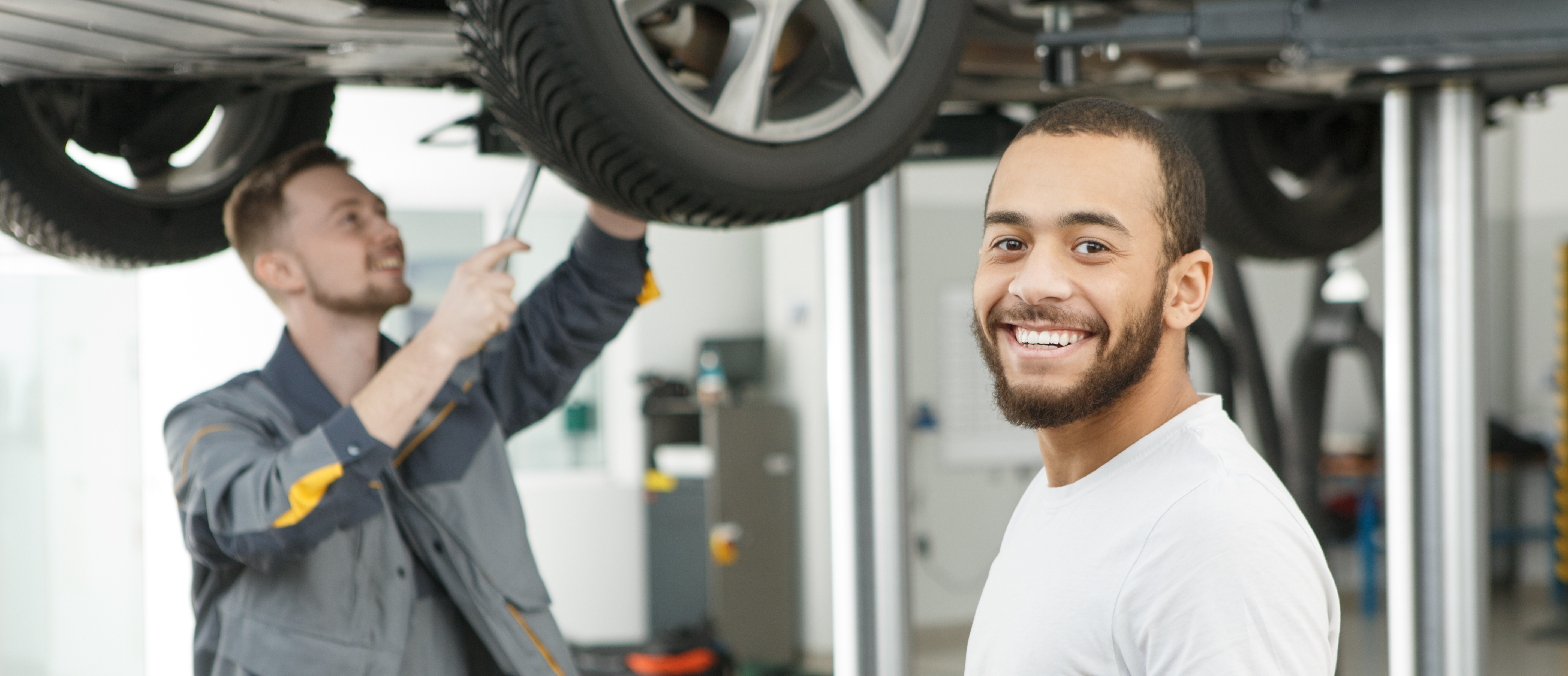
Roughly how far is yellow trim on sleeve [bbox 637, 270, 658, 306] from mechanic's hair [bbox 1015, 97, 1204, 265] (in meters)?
1.08

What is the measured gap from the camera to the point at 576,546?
6.72 meters

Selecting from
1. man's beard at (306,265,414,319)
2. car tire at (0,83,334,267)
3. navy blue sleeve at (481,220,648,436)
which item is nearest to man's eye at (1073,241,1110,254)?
navy blue sleeve at (481,220,648,436)

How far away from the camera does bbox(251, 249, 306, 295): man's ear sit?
1773 millimetres

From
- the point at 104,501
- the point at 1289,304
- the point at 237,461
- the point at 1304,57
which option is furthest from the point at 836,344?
the point at 1289,304

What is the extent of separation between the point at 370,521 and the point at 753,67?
31.8 inches

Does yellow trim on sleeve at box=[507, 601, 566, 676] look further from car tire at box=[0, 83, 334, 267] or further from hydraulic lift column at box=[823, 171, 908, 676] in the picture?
car tire at box=[0, 83, 334, 267]

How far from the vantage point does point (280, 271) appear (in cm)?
178

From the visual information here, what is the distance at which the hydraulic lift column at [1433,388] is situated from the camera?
7.41 feet

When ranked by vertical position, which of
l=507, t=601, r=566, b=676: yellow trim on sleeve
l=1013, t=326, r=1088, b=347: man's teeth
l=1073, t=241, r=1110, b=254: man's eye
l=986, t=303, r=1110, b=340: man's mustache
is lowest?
l=507, t=601, r=566, b=676: yellow trim on sleeve

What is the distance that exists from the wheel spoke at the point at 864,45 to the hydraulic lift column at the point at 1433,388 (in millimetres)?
1356

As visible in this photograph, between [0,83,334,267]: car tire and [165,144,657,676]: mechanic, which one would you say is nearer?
[165,144,657,676]: mechanic

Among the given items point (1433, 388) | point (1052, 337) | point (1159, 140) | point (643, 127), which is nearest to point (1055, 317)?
point (1052, 337)

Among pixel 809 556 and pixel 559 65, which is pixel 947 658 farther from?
pixel 559 65

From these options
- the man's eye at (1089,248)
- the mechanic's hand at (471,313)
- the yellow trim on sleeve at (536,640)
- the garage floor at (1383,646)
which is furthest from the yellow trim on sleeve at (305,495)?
the garage floor at (1383,646)
